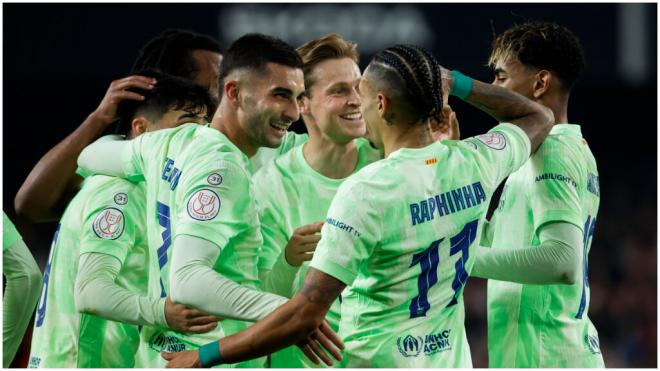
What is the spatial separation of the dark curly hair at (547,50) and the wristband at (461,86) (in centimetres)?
60

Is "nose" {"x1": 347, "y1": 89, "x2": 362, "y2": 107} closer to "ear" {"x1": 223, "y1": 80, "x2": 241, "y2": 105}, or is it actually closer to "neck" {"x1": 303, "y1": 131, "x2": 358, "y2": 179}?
"neck" {"x1": 303, "y1": 131, "x2": 358, "y2": 179}

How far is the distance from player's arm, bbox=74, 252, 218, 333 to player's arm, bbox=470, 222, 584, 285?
1.14 meters

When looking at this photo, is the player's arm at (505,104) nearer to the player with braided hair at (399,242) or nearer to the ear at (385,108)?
the player with braided hair at (399,242)

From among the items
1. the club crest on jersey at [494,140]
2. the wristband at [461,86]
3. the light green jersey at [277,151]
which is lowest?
the light green jersey at [277,151]

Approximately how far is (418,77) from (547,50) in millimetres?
1159

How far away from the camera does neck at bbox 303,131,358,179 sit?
4.77 metres

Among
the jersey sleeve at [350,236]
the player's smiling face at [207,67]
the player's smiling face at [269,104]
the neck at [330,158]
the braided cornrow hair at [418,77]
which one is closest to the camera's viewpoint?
the jersey sleeve at [350,236]

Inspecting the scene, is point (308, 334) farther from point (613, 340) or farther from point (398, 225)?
point (613, 340)

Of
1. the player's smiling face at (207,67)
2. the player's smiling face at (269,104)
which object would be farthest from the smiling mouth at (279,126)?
the player's smiling face at (207,67)

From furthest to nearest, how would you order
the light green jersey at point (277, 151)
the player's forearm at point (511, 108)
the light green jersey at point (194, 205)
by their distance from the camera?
the light green jersey at point (277, 151)
the player's forearm at point (511, 108)
the light green jersey at point (194, 205)

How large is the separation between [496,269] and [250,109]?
125 centimetres

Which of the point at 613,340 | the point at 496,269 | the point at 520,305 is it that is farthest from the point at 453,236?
the point at 613,340

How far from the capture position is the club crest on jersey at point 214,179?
3.85m

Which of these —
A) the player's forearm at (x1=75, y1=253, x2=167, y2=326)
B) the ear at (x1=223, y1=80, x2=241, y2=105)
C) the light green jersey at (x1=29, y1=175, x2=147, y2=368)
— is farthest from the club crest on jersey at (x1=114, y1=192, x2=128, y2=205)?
the ear at (x1=223, y1=80, x2=241, y2=105)
